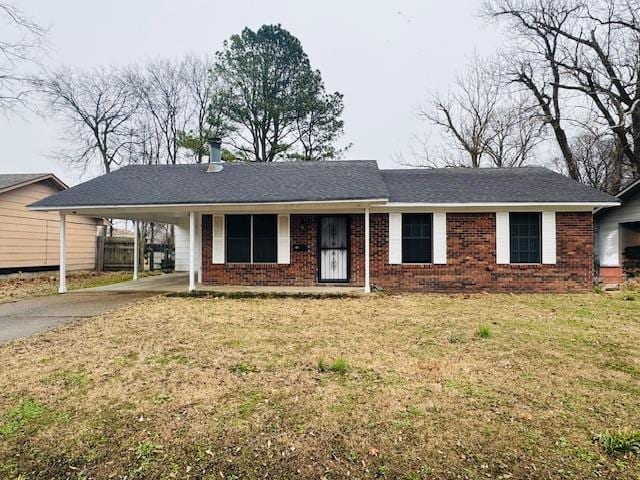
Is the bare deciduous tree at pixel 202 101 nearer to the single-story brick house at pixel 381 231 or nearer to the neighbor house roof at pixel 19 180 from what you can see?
the neighbor house roof at pixel 19 180

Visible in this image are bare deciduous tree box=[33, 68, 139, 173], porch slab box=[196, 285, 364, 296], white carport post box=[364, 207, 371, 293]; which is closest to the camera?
white carport post box=[364, 207, 371, 293]

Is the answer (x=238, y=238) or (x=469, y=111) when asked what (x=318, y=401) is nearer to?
(x=238, y=238)

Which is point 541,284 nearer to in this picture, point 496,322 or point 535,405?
point 496,322

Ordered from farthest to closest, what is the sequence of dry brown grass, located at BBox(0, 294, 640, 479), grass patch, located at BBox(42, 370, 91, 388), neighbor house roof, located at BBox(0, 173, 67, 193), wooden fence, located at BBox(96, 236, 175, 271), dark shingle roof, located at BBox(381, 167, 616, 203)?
wooden fence, located at BBox(96, 236, 175, 271) → neighbor house roof, located at BBox(0, 173, 67, 193) → dark shingle roof, located at BBox(381, 167, 616, 203) → grass patch, located at BBox(42, 370, 91, 388) → dry brown grass, located at BBox(0, 294, 640, 479)

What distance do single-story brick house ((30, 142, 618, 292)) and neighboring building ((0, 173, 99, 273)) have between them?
A: 471cm

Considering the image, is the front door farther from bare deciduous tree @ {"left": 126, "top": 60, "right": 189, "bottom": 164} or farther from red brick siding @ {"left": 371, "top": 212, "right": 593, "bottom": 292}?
bare deciduous tree @ {"left": 126, "top": 60, "right": 189, "bottom": 164}

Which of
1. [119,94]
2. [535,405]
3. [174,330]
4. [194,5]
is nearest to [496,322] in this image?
[535,405]

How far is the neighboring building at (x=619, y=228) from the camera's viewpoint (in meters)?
13.1

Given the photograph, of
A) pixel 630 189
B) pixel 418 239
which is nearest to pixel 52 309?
pixel 418 239

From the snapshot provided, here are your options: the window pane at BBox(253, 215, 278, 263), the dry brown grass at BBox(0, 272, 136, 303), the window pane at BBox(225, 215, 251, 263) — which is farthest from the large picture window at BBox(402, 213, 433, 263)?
the dry brown grass at BBox(0, 272, 136, 303)

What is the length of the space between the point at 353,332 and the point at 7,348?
15.3ft

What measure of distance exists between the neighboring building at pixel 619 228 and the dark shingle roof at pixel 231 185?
881cm

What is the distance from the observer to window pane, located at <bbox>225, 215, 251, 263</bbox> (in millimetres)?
10766

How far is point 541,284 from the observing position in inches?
400
